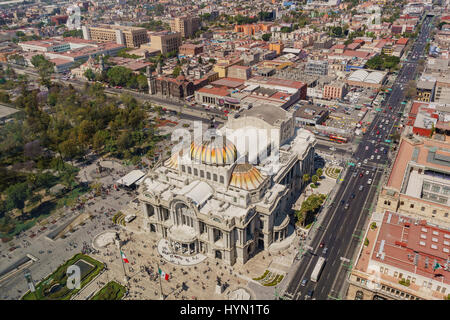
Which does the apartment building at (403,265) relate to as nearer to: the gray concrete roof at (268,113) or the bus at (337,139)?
the gray concrete roof at (268,113)

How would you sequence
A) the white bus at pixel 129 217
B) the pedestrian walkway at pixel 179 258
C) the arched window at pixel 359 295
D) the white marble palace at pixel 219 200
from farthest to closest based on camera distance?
the white bus at pixel 129 217, the pedestrian walkway at pixel 179 258, the white marble palace at pixel 219 200, the arched window at pixel 359 295

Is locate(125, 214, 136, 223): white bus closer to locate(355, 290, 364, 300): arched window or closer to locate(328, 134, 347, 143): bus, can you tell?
locate(355, 290, 364, 300): arched window

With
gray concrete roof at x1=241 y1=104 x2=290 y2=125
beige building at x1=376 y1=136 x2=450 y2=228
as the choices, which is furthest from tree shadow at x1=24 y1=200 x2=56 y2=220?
beige building at x1=376 y1=136 x2=450 y2=228

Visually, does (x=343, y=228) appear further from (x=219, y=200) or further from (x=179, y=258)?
(x=179, y=258)

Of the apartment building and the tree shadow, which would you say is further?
the tree shadow

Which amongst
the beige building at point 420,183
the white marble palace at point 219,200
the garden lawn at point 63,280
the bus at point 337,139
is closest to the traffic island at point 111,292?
the garden lawn at point 63,280

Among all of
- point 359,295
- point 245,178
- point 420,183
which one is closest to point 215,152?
point 245,178

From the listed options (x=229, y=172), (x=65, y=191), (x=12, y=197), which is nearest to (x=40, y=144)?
(x=65, y=191)
